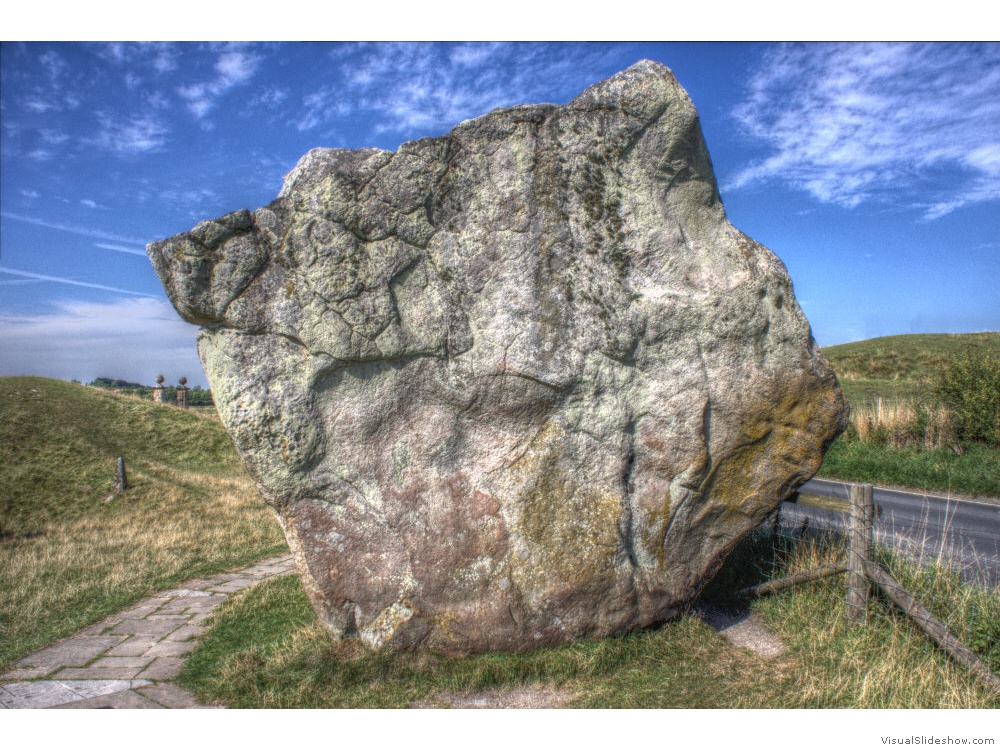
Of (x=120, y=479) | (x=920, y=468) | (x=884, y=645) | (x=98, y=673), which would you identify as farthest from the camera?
(x=920, y=468)

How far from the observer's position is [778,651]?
539 cm

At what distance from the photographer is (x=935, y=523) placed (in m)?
10.1

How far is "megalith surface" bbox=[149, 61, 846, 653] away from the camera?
5.02 metres

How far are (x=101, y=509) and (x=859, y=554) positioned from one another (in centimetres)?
1309

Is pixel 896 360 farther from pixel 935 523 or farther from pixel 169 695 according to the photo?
pixel 169 695

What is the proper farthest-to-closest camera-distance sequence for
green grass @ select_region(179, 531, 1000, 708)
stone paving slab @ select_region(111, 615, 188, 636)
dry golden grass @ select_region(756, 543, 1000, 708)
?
stone paving slab @ select_region(111, 615, 188, 636)
green grass @ select_region(179, 531, 1000, 708)
dry golden grass @ select_region(756, 543, 1000, 708)

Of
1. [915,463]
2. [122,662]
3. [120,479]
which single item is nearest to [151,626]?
[122,662]

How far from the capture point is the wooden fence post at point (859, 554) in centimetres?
549

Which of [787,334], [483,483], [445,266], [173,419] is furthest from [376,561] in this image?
[173,419]

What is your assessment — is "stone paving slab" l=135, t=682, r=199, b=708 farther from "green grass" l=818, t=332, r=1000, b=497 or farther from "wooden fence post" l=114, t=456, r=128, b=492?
"green grass" l=818, t=332, r=1000, b=497

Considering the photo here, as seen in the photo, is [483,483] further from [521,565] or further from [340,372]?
[340,372]

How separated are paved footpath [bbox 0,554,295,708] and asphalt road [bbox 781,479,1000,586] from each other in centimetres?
684

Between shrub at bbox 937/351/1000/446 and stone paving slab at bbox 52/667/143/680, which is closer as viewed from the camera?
stone paving slab at bbox 52/667/143/680

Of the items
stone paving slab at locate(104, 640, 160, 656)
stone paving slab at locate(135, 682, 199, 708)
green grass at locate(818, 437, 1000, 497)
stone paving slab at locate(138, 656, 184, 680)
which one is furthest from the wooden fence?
green grass at locate(818, 437, 1000, 497)
